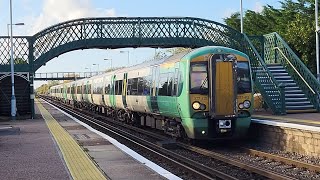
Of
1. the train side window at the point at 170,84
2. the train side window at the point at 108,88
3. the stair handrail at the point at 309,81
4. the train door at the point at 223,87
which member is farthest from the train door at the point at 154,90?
the train side window at the point at 108,88

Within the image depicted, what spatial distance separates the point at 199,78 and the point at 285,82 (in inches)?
404

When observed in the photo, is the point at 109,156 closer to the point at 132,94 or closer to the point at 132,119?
the point at 132,94

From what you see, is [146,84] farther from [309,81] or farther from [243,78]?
[309,81]

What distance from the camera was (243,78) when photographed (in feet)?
52.4

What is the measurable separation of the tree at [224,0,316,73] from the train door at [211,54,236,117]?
19994 millimetres

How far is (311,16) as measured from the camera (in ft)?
137

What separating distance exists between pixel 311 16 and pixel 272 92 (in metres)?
21.2

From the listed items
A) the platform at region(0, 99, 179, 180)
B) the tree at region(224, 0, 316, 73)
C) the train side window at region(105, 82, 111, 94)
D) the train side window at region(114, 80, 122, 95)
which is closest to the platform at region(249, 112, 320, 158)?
the platform at region(0, 99, 179, 180)

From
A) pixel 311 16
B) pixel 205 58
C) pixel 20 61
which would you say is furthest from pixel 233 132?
pixel 311 16

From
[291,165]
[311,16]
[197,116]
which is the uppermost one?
[311,16]

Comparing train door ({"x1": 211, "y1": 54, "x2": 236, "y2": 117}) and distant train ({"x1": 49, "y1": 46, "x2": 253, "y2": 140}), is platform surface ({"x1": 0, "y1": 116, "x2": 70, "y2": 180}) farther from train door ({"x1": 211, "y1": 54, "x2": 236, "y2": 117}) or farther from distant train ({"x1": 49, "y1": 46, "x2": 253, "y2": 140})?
train door ({"x1": 211, "y1": 54, "x2": 236, "y2": 117})

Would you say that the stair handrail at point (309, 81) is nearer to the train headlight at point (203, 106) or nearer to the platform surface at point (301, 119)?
the platform surface at point (301, 119)

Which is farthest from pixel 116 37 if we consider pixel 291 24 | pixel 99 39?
pixel 291 24

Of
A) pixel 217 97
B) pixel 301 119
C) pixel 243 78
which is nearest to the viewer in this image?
pixel 217 97
